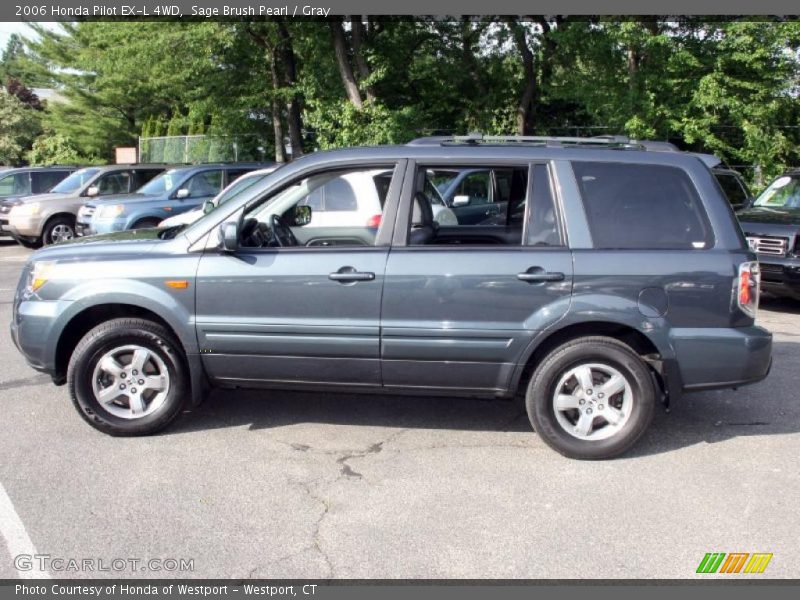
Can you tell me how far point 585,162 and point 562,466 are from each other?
73.0 inches

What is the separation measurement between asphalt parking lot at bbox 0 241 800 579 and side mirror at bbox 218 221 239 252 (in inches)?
50.0

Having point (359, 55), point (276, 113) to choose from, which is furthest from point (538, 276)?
point (276, 113)

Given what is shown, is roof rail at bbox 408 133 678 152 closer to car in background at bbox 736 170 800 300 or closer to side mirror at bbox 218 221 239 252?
side mirror at bbox 218 221 239 252

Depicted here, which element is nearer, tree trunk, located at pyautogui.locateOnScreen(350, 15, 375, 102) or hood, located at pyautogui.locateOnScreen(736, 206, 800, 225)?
hood, located at pyautogui.locateOnScreen(736, 206, 800, 225)

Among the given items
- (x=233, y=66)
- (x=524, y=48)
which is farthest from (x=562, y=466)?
(x=233, y=66)

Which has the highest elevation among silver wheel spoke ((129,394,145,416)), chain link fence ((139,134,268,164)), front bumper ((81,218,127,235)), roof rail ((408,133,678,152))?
chain link fence ((139,134,268,164))

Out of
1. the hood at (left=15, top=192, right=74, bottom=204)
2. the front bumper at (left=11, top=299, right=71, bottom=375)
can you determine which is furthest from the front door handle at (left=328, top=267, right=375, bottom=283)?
the hood at (left=15, top=192, right=74, bottom=204)

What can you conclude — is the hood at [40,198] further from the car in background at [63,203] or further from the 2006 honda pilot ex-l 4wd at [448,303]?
the 2006 honda pilot ex-l 4wd at [448,303]

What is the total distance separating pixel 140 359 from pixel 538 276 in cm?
255

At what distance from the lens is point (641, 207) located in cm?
474

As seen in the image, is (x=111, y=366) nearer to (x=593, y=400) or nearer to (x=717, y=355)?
(x=593, y=400)

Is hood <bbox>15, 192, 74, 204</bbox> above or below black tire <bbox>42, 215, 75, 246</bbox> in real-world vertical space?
above

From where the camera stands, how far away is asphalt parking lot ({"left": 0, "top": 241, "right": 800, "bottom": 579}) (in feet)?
11.8

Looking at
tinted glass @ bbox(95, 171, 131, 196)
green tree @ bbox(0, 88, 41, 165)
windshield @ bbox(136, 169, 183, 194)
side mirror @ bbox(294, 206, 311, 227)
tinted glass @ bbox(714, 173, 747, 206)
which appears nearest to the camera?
side mirror @ bbox(294, 206, 311, 227)
